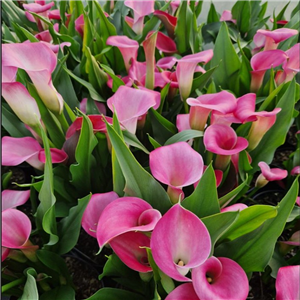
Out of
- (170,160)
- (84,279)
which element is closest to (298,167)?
(170,160)

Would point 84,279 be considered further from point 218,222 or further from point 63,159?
point 218,222

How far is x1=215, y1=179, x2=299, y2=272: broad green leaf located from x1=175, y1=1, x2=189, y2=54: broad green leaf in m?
0.55

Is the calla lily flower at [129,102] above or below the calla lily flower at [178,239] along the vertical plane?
above

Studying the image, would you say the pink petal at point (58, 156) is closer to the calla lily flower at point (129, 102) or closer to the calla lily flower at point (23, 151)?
the calla lily flower at point (23, 151)

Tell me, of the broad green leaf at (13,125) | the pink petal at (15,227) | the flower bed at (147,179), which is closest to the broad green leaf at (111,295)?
the flower bed at (147,179)

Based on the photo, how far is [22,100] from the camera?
48 cm

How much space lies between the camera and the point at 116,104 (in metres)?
0.49

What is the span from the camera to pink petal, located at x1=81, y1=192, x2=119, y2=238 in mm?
409

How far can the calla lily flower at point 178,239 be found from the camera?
308mm

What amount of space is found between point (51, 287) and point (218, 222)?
293mm

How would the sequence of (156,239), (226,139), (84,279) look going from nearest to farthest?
(156,239), (226,139), (84,279)

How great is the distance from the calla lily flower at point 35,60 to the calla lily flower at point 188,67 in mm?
204

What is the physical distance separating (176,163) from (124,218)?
100 mm

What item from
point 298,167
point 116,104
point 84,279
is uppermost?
point 116,104
